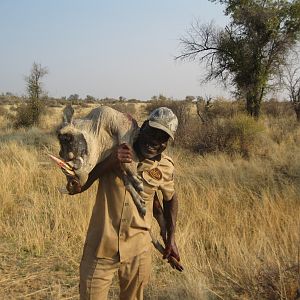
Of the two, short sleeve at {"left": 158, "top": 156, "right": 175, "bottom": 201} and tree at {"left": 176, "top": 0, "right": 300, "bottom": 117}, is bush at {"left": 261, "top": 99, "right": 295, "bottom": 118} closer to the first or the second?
tree at {"left": 176, "top": 0, "right": 300, "bottom": 117}

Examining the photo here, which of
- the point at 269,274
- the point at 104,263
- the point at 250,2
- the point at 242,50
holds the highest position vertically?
the point at 250,2

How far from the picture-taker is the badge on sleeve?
2.84 metres

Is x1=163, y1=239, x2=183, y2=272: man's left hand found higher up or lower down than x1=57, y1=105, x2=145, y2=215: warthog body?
lower down

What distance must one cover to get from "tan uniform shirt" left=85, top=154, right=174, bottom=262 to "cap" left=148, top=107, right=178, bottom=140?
0.27 m

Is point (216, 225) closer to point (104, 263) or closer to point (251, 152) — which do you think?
point (104, 263)

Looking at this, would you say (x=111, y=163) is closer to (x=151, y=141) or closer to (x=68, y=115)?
(x=151, y=141)

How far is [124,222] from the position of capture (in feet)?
9.10

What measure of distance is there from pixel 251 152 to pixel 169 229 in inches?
442

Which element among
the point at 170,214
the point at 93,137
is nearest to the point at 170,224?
the point at 170,214

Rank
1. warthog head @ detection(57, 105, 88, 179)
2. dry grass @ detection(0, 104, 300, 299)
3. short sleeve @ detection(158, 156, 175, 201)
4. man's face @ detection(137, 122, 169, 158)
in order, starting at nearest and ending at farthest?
warthog head @ detection(57, 105, 88, 179), man's face @ detection(137, 122, 169, 158), short sleeve @ detection(158, 156, 175, 201), dry grass @ detection(0, 104, 300, 299)

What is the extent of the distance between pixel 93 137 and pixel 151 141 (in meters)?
0.37

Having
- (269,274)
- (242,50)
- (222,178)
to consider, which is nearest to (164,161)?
(269,274)

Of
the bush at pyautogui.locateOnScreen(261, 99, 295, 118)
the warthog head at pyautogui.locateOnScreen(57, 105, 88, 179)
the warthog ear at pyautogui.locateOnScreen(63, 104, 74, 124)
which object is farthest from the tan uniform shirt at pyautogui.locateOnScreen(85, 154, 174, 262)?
the bush at pyautogui.locateOnScreen(261, 99, 295, 118)

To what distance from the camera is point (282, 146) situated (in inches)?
553
